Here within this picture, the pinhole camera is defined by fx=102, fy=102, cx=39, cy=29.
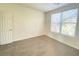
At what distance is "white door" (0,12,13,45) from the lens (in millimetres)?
1633

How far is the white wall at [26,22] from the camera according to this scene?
1.68m

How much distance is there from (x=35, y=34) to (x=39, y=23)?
0.66 ft

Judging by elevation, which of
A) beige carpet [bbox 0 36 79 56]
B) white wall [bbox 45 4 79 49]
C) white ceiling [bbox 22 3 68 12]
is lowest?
beige carpet [bbox 0 36 79 56]

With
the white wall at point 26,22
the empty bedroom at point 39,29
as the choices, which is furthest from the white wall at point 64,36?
the white wall at point 26,22

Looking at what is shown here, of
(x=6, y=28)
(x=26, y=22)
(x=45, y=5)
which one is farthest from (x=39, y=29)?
(x=6, y=28)

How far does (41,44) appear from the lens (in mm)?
1709

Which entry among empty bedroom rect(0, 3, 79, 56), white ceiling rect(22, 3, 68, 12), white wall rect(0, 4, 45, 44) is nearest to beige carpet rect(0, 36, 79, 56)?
empty bedroom rect(0, 3, 79, 56)

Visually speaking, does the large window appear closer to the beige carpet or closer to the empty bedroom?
the empty bedroom

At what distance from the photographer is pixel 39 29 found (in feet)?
5.78

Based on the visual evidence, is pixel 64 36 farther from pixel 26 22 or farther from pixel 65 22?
pixel 26 22

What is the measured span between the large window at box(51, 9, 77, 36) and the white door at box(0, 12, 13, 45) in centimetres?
70

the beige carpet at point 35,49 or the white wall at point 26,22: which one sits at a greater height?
the white wall at point 26,22

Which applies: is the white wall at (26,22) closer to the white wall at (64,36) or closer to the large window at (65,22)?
the white wall at (64,36)

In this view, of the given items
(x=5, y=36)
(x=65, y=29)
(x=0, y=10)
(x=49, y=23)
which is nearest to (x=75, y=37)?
(x=65, y=29)
